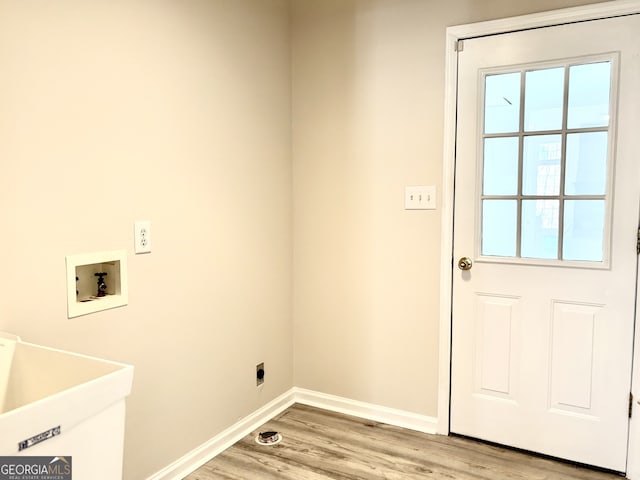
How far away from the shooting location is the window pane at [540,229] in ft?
7.64

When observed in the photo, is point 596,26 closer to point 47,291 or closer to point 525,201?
point 525,201

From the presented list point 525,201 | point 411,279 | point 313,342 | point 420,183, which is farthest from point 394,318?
point 525,201

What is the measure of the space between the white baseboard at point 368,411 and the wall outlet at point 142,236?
5.07 feet

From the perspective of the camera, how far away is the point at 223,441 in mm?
2527

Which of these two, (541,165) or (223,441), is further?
(223,441)

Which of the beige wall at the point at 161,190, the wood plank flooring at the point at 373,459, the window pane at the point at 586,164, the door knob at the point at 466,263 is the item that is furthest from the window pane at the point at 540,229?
the beige wall at the point at 161,190

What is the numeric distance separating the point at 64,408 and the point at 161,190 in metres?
1.17

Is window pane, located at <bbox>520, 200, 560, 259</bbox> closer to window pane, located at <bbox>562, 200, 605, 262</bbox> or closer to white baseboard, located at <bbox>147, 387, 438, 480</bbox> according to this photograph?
window pane, located at <bbox>562, 200, 605, 262</bbox>

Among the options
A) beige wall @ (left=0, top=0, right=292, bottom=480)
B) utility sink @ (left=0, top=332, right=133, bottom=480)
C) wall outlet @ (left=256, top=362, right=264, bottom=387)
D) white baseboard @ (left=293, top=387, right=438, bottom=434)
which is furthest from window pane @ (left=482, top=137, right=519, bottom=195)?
utility sink @ (left=0, top=332, right=133, bottom=480)

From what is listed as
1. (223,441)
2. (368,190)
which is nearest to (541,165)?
(368,190)

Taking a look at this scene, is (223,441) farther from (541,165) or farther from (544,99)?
(544,99)

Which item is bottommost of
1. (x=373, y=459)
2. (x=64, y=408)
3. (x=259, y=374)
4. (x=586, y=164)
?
(x=373, y=459)

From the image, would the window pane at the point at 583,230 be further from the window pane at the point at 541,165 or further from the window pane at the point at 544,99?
the window pane at the point at 544,99

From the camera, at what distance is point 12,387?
149cm
